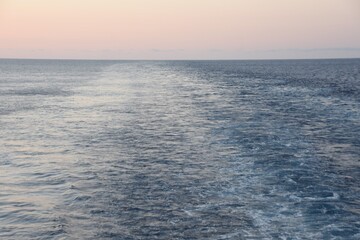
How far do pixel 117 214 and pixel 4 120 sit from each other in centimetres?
2665

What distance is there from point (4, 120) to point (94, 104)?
14.7m

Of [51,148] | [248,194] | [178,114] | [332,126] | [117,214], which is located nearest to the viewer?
[117,214]

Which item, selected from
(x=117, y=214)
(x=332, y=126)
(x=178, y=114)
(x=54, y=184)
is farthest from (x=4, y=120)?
(x=332, y=126)

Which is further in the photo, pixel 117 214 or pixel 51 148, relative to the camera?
pixel 51 148

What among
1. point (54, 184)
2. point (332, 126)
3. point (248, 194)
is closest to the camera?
point (248, 194)

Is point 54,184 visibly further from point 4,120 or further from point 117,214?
point 4,120

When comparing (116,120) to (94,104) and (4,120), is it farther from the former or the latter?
(94,104)

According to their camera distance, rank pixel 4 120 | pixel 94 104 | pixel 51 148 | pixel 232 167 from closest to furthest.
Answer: pixel 232 167
pixel 51 148
pixel 4 120
pixel 94 104

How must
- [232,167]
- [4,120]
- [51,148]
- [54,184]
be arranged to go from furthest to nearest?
[4,120], [51,148], [232,167], [54,184]

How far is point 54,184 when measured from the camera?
709 inches

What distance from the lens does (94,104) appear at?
5025 cm

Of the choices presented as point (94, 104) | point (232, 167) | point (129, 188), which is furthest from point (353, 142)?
point (94, 104)

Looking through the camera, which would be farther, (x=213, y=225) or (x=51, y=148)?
(x=51, y=148)

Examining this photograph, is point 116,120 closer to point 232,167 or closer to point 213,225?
point 232,167
